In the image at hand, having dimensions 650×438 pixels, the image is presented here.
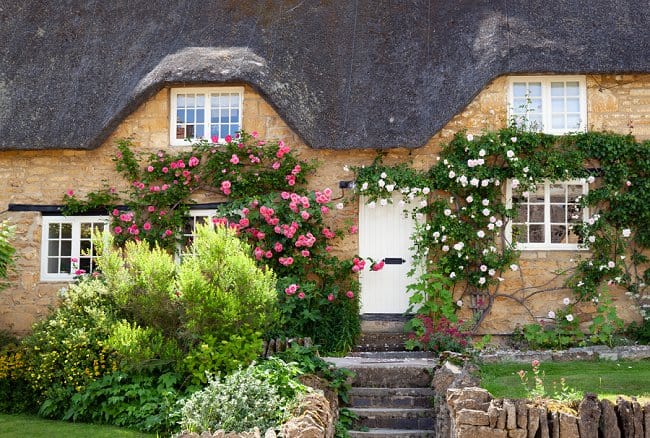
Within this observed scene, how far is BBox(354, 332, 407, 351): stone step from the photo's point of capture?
36.6 feet

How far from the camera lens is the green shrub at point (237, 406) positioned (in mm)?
6703

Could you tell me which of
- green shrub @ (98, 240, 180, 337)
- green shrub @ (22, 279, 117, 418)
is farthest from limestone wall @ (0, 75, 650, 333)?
green shrub @ (98, 240, 180, 337)

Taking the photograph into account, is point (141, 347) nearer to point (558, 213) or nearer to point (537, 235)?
point (537, 235)

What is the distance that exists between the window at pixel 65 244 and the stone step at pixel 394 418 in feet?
18.1

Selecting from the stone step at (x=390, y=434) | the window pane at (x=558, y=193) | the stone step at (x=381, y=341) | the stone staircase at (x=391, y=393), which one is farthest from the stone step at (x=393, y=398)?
the window pane at (x=558, y=193)

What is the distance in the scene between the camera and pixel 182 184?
12.2 metres

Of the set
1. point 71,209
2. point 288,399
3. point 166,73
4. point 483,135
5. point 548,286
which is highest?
point 166,73

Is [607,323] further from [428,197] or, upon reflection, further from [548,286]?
[428,197]

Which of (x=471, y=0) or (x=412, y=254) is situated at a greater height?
(x=471, y=0)

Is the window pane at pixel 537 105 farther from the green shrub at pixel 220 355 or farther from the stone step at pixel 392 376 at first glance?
the green shrub at pixel 220 355

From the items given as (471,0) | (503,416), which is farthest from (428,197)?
(503,416)

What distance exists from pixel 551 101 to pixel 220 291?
645 cm

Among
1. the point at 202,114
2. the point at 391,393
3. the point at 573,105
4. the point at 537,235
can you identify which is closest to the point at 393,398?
the point at 391,393

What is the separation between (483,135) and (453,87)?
2.68ft
